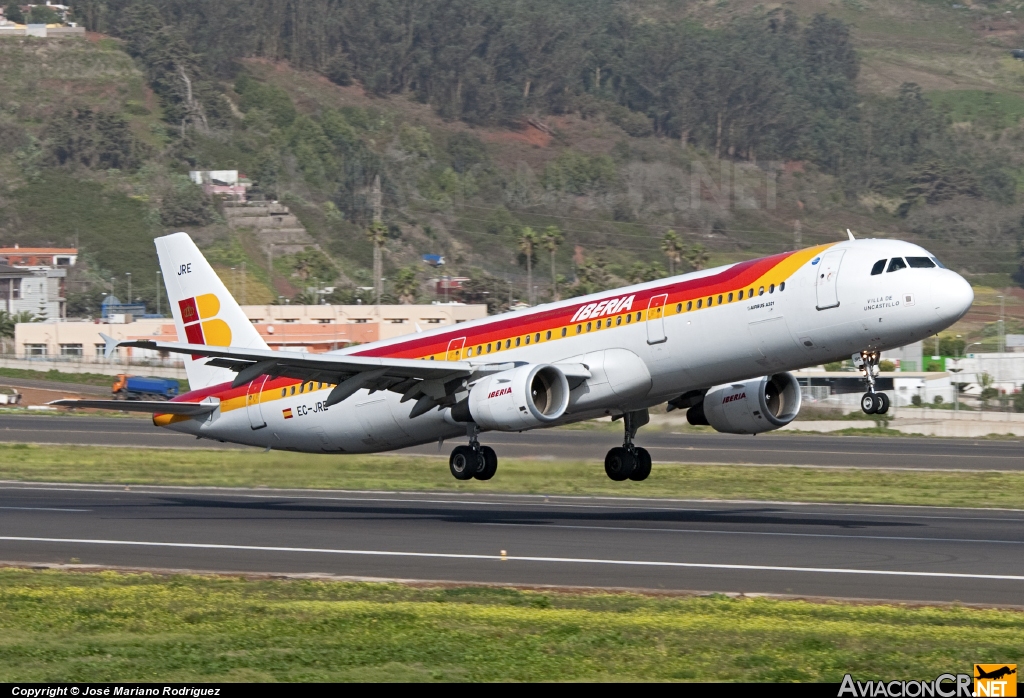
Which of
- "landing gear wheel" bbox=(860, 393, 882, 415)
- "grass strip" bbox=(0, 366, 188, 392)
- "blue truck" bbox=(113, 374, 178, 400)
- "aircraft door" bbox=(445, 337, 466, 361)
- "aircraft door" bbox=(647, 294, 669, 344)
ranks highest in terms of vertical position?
"aircraft door" bbox=(647, 294, 669, 344)

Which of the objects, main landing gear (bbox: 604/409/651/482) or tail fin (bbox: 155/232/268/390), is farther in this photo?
tail fin (bbox: 155/232/268/390)

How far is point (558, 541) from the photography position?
31594mm

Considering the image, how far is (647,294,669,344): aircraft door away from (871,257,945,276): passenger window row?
5.26m

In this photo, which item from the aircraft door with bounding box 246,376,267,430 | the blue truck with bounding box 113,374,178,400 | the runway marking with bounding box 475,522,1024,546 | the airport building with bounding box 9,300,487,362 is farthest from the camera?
the airport building with bounding box 9,300,487,362

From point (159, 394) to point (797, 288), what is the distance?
8244 cm

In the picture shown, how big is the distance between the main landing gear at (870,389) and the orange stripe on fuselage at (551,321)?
260 cm

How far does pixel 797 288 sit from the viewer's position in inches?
1289

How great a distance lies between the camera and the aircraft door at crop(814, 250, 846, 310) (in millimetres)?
32156

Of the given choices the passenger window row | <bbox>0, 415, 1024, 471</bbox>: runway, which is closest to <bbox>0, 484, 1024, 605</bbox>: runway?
the passenger window row

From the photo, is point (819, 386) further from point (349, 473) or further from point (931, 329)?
point (931, 329)

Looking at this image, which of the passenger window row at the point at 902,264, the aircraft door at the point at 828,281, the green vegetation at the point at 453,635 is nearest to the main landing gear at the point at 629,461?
the aircraft door at the point at 828,281

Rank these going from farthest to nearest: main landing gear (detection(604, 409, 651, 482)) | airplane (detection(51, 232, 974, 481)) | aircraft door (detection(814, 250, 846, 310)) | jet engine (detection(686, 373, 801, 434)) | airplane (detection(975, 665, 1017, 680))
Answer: main landing gear (detection(604, 409, 651, 482))
jet engine (detection(686, 373, 801, 434))
aircraft door (detection(814, 250, 846, 310))
airplane (detection(51, 232, 974, 481))
airplane (detection(975, 665, 1017, 680))

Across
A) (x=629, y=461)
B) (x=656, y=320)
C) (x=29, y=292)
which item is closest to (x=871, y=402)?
(x=656, y=320)

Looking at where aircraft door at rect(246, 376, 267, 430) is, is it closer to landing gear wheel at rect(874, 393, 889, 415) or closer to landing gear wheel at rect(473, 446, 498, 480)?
landing gear wheel at rect(473, 446, 498, 480)
